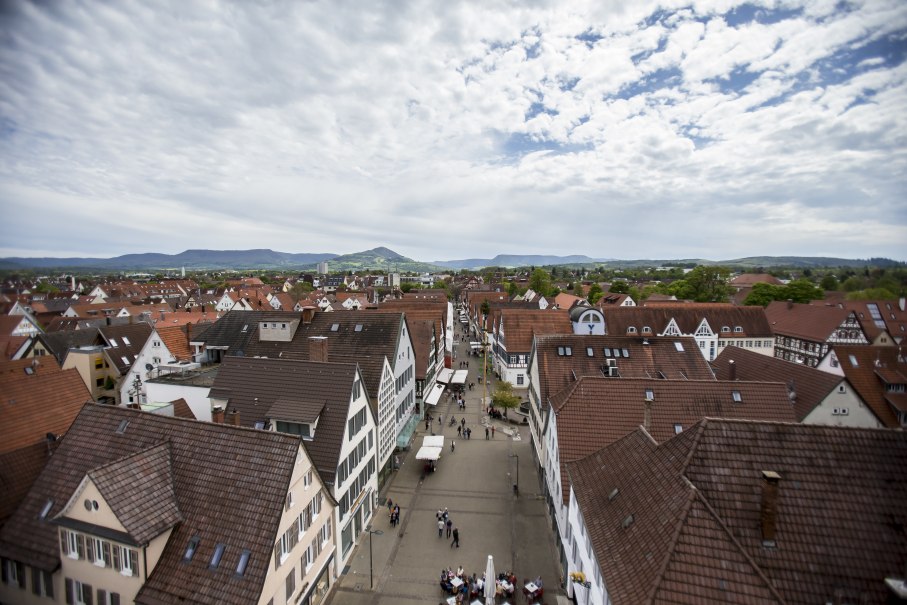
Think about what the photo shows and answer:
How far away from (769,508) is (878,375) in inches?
1431

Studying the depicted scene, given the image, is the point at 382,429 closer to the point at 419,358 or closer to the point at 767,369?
the point at 419,358

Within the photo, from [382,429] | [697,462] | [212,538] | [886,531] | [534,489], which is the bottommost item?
[534,489]

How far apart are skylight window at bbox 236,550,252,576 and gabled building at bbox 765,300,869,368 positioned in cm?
6356

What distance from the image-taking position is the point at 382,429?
30.1 meters

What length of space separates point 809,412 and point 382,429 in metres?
30.4

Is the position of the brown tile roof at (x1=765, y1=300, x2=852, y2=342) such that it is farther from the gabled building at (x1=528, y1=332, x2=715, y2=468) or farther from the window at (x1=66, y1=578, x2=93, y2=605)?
the window at (x1=66, y1=578, x2=93, y2=605)

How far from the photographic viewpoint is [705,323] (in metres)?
64.8

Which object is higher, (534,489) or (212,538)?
(212,538)

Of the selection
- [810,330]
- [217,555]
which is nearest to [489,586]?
[217,555]

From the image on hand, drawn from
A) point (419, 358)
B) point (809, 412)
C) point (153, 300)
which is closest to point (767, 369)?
point (809, 412)

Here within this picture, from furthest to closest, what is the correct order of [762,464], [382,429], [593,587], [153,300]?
[153,300]
[382,429]
[593,587]
[762,464]

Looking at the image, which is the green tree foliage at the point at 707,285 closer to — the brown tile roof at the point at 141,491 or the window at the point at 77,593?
the brown tile roof at the point at 141,491

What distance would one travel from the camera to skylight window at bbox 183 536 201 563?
14.4 metres

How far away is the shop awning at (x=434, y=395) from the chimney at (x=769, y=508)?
114 ft
